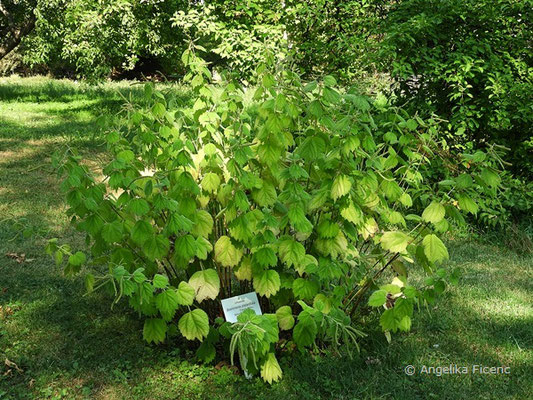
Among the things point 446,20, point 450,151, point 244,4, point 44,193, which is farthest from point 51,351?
point 244,4

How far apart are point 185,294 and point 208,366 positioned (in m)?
0.67

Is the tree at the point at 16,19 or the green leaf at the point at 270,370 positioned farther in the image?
the tree at the point at 16,19

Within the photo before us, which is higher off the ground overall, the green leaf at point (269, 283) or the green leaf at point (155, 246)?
the green leaf at point (155, 246)

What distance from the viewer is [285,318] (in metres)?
2.90

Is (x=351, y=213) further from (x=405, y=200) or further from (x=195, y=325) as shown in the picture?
(x=195, y=325)

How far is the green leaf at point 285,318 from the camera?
2.89m

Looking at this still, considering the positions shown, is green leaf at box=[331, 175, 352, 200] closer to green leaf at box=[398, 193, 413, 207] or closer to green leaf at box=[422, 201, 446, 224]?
green leaf at box=[422, 201, 446, 224]

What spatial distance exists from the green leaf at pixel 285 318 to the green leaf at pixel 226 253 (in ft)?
1.16

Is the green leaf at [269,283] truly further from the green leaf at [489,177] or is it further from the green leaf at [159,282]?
the green leaf at [489,177]

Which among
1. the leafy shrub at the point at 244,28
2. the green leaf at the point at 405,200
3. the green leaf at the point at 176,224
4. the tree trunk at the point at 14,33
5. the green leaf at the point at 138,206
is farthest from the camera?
the tree trunk at the point at 14,33

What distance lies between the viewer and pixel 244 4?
23.8 feet

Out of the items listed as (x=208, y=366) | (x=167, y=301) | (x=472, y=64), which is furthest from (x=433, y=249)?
→ (x=472, y=64)

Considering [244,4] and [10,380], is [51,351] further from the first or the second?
[244,4]

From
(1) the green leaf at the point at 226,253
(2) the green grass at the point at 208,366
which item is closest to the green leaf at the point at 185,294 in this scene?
(1) the green leaf at the point at 226,253
